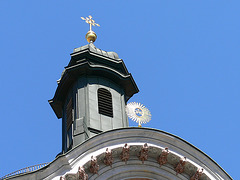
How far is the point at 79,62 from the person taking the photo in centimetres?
3441

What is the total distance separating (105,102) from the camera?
109ft

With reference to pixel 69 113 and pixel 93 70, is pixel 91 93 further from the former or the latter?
pixel 69 113

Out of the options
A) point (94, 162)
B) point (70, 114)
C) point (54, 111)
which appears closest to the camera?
point (94, 162)

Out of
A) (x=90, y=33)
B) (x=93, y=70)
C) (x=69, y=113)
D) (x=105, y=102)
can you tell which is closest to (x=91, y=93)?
(x=105, y=102)

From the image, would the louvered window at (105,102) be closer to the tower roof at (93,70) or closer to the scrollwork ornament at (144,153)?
the tower roof at (93,70)

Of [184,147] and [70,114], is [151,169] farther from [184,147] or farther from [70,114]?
[70,114]

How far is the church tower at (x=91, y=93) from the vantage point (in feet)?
106

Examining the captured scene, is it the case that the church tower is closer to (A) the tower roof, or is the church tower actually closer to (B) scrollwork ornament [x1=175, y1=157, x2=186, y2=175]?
(A) the tower roof

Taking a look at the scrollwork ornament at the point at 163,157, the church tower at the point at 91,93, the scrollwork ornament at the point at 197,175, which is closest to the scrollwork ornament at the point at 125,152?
the scrollwork ornament at the point at 163,157

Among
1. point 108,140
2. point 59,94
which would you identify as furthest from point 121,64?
point 108,140

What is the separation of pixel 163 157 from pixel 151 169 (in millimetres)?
596

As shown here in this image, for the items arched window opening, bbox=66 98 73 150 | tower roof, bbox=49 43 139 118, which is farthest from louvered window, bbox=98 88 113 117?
arched window opening, bbox=66 98 73 150

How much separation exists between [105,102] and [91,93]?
69 centimetres

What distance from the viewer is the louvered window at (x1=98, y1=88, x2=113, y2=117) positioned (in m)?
32.9
